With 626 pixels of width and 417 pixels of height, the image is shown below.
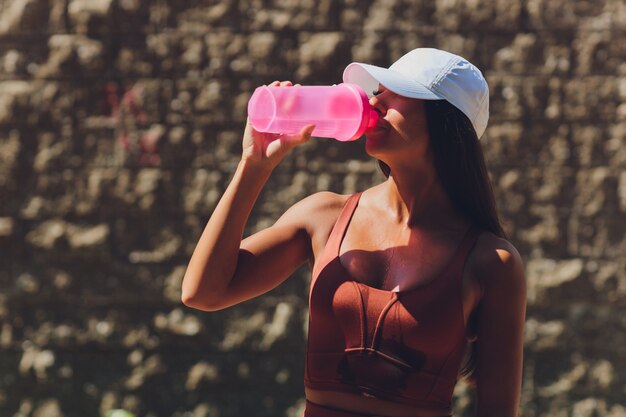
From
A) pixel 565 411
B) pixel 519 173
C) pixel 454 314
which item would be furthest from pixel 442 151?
pixel 565 411

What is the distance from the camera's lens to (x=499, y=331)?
7.52 ft

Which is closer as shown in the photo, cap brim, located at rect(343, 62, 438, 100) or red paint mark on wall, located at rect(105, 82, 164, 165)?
cap brim, located at rect(343, 62, 438, 100)

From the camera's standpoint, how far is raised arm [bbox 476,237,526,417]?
229 cm

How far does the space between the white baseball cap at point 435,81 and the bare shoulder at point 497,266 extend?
1.00ft

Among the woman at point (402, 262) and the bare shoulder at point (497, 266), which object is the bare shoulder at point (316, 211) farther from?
the bare shoulder at point (497, 266)

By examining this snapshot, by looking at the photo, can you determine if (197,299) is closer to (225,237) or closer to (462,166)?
(225,237)

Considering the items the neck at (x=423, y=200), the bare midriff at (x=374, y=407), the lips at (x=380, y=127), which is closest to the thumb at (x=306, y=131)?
the lips at (x=380, y=127)

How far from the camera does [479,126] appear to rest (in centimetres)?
250

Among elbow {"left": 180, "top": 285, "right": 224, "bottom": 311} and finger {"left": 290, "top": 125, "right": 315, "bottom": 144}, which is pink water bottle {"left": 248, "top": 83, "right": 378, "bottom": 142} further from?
elbow {"left": 180, "top": 285, "right": 224, "bottom": 311}

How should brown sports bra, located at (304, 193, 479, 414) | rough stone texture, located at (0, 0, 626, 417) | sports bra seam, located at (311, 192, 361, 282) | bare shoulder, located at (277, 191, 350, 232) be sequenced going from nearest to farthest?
brown sports bra, located at (304, 193, 479, 414) → sports bra seam, located at (311, 192, 361, 282) → bare shoulder, located at (277, 191, 350, 232) → rough stone texture, located at (0, 0, 626, 417)

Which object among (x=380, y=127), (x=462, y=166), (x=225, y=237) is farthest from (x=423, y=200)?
(x=225, y=237)

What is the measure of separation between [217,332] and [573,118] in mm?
1954

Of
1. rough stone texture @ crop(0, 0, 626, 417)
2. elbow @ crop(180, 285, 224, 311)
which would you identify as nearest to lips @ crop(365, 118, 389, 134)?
elbow @ crop(180, 285, 224, 311)

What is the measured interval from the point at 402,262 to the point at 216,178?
2.69 m
